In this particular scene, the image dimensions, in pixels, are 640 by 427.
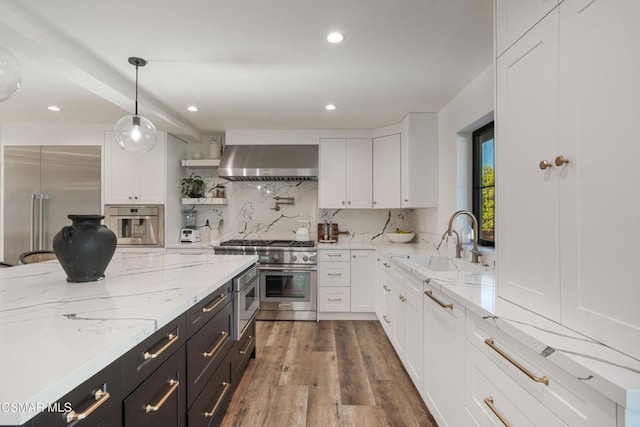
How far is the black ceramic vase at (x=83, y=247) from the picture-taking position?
1.40 metres

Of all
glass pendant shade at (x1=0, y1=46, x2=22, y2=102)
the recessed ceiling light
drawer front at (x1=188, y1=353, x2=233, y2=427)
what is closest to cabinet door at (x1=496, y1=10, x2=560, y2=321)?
the recessed ceiling light

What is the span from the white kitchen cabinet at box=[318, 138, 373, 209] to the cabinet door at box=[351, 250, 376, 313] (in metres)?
0.64

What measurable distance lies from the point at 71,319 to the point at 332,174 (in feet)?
10.5

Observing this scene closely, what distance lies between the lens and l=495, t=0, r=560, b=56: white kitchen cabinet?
108cm

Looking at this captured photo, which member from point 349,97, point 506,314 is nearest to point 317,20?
point 349,97

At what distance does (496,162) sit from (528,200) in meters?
0.27

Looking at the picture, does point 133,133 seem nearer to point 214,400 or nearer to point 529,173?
point 214,400

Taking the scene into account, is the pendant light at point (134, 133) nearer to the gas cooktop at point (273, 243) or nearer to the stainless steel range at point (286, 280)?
the stainless steel range at point (286, 280)

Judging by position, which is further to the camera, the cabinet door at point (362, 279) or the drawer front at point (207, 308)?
the cabinet door at point (362, 279)

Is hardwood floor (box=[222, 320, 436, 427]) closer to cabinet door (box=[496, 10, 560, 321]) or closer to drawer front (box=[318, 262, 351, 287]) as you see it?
drawer front (box=[318, 262, 351, 287])

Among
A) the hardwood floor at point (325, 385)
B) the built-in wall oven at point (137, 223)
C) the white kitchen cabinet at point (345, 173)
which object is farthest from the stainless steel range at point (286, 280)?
the built-in wall oven at point (137, 223)

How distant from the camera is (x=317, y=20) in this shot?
179cm

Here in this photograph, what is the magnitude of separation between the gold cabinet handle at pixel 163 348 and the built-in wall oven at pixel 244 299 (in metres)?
0.79

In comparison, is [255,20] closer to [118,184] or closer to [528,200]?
[528,200]
